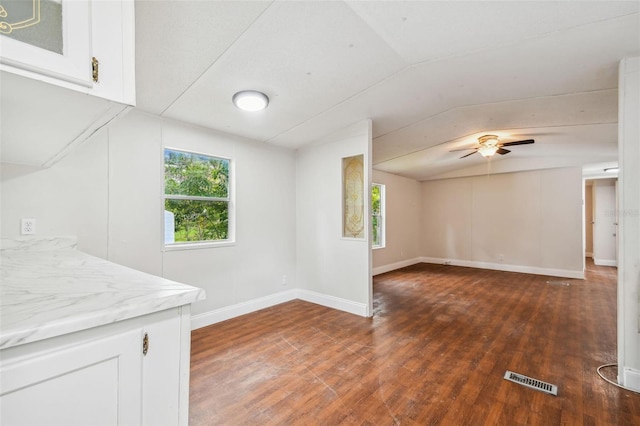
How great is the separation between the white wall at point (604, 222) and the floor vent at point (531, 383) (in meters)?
7.81

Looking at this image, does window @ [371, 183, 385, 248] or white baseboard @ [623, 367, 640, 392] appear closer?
white baseboard @ [623, 367, 640, 392]

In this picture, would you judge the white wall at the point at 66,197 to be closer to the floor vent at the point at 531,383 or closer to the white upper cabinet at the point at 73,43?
the white upper cabinet at the point at 73,43

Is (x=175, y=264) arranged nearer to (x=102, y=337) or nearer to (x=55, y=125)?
(x=55, y=125)

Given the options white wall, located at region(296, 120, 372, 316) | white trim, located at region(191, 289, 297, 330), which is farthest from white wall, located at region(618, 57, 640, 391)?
white trim, located at region(191, 289, 297, 330)

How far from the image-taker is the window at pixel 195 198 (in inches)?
130

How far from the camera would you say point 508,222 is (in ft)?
22.8

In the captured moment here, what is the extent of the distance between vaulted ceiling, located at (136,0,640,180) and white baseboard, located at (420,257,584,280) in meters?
3.43

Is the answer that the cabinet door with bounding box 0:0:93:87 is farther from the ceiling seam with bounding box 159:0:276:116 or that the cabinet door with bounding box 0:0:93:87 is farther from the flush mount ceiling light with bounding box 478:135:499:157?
the flush mount ceiling light with bounding box 478:135:499:157

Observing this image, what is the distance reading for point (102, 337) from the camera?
2.71 ft

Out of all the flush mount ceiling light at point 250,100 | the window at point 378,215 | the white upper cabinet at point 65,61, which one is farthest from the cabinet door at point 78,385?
the window at point 378,215

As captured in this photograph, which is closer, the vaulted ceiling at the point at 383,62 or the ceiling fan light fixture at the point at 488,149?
the vaulted ceiling at the point at 383,62

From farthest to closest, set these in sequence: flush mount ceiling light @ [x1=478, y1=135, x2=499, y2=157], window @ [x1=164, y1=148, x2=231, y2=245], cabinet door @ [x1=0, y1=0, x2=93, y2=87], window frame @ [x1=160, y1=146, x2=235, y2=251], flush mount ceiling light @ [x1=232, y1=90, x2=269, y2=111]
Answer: flush mount ceiling light @ [x1=478, y1=135, x2=499, y2=157]
window @ [x1=164, y1=148, x2=231, y2=245]
window frame @ [x1=160, y1=146, x2=235, y2=251]
flush mount ceiling light @ [x1=232, y1=90, x2=269, y2=111]
cabinet door @ [x1=0, y1=0, x2=93, y2=87]

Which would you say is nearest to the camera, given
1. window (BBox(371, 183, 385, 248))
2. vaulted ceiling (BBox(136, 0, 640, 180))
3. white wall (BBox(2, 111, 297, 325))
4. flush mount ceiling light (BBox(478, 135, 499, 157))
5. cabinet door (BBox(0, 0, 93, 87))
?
cabinet door (BBox(0, 0, 93, 87))

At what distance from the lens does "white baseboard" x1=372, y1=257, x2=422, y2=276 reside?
653cm
